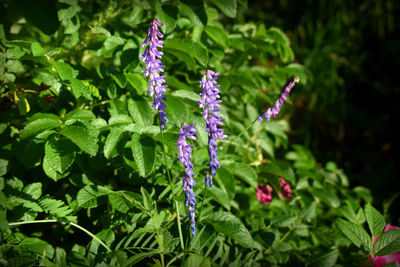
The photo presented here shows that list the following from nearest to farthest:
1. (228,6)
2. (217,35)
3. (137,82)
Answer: (137,82) → (228,6) → (217,35)

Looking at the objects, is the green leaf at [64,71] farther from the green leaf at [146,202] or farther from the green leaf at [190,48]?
the green leaf at [146,202]

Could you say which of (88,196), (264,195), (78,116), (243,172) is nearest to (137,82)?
(78,116)

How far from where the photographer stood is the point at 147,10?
1466 mm

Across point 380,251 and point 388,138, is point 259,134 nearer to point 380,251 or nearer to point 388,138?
point 380,251

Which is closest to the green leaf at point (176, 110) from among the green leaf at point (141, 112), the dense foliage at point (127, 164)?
the dense foliage at point (127, 164)

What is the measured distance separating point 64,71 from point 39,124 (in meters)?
0.22

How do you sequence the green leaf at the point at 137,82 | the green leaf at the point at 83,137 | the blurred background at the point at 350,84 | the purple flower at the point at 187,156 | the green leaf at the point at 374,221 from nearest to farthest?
the purple flower at the point at 187,156 < the green leaf at the point at 83,137 < the green leaf at the point at 374,221 < the green leaf at the point at 137,82 < the blurred background at the point at 350,84

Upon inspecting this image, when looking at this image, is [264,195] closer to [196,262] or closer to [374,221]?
[374,221]

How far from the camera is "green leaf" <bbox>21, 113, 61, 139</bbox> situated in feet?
3.63

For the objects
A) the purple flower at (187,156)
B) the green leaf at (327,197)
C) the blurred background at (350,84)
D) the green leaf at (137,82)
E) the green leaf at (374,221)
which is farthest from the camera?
the blurred background at (350,84)

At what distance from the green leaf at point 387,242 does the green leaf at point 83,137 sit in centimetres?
100

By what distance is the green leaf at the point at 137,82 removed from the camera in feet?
4.23

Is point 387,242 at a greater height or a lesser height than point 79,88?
lesser

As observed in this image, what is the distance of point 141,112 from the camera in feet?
4.37
